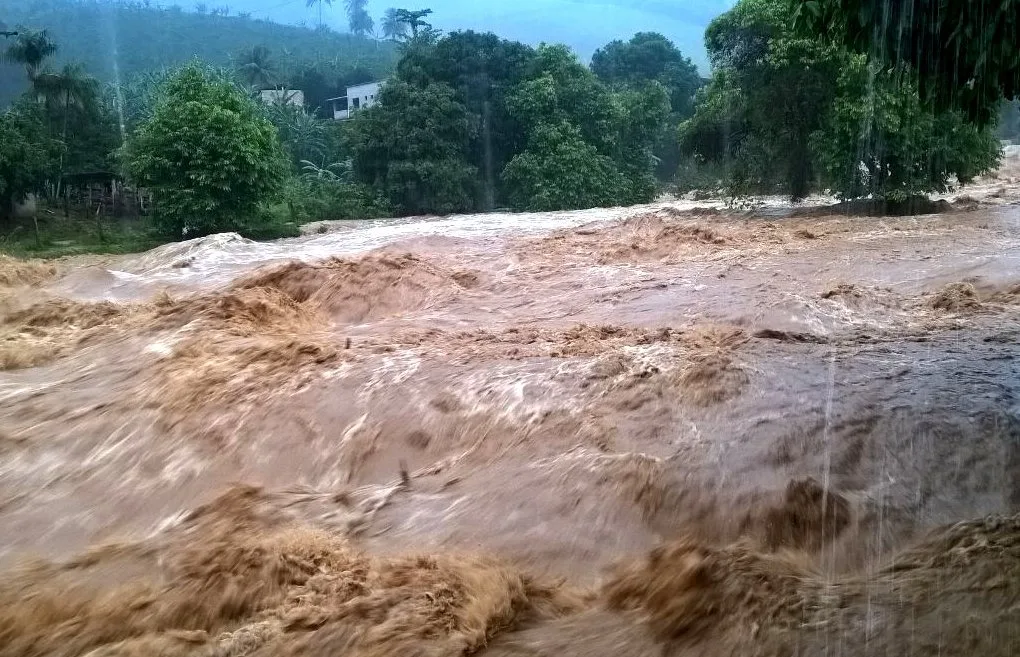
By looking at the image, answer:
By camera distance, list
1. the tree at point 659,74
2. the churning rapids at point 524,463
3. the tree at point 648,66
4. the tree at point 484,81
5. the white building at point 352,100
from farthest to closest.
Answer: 1. the white building at point 352,100
2. the tree at point 648,66
3. the tree at point 484,81
4. the tree at point 659,74
5. the churning rapids at point 524,463

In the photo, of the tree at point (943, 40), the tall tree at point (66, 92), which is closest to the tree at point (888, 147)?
the tree at point (943, 40)

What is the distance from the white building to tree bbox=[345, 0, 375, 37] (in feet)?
45.8

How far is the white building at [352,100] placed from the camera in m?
25.5

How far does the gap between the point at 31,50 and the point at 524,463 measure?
16.3 meters

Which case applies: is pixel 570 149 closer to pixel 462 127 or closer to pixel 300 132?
pixel 462 127

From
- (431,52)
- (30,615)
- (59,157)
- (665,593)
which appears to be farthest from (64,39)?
(665,593)

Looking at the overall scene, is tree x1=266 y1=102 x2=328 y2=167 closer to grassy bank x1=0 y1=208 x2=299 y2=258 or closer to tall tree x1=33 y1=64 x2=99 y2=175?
tall tree x1=33 y1=64 x2=99 y2=175

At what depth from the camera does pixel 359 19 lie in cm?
4000

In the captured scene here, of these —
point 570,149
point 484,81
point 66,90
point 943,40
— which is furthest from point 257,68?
point 943,40

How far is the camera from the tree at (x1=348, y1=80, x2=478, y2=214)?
22906mm

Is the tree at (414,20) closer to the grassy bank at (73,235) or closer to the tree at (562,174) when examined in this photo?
the tree at (562,174)

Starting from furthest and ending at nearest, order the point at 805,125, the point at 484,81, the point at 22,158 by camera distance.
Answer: the point at 484,81 < the point at 805,125 < the point at 22,158

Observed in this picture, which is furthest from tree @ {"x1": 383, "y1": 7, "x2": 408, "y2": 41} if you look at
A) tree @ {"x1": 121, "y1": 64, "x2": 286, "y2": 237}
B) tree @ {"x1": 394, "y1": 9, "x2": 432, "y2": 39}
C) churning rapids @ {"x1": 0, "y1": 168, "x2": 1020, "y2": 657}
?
churning rapids @ {"x1": 0, "y1": 168, "x2": 1020, "y2": 657}

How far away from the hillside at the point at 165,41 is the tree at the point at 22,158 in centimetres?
198
